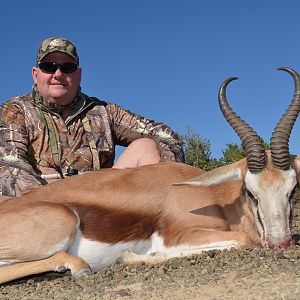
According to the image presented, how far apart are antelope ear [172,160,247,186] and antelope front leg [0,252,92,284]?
123 centimetres

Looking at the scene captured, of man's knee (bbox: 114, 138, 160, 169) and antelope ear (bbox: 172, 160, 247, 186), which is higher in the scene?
man's knee (bbox: 114, 138, 160, 169)

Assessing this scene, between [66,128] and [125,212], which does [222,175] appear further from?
[66,128]

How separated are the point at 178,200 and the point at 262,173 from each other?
31.3 inches

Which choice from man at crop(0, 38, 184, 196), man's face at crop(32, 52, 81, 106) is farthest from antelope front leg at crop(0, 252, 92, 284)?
man's face at crop(32, 52, 81, 106)

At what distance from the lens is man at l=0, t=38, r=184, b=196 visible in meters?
6.66

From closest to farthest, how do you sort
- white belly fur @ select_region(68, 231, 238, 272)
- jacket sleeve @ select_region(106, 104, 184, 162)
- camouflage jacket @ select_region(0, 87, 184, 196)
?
white belly fur @ select_region(68, 231, 238, 272) < camouflage jacket @ select_region(0, 87, 184, 196) < jacket sleeve @ select_region(106, 104, 184, 162)

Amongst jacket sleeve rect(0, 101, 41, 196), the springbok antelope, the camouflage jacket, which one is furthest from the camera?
the camouflage jacket

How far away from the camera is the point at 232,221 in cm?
508

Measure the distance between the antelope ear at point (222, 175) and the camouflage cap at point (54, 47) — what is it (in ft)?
9.95

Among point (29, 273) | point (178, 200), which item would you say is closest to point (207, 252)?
point (178, 200)

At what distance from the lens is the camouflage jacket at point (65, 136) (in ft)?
21.6

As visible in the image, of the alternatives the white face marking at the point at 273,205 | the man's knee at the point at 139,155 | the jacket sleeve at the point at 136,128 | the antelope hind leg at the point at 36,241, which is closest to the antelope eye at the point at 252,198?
the white face marking at the point at 273,205

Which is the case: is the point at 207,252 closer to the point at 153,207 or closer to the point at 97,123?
the point at 153,207

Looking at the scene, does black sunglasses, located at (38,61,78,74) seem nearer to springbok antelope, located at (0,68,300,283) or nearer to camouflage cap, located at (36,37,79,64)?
camouflage cap, located at (36,37,79,64)
